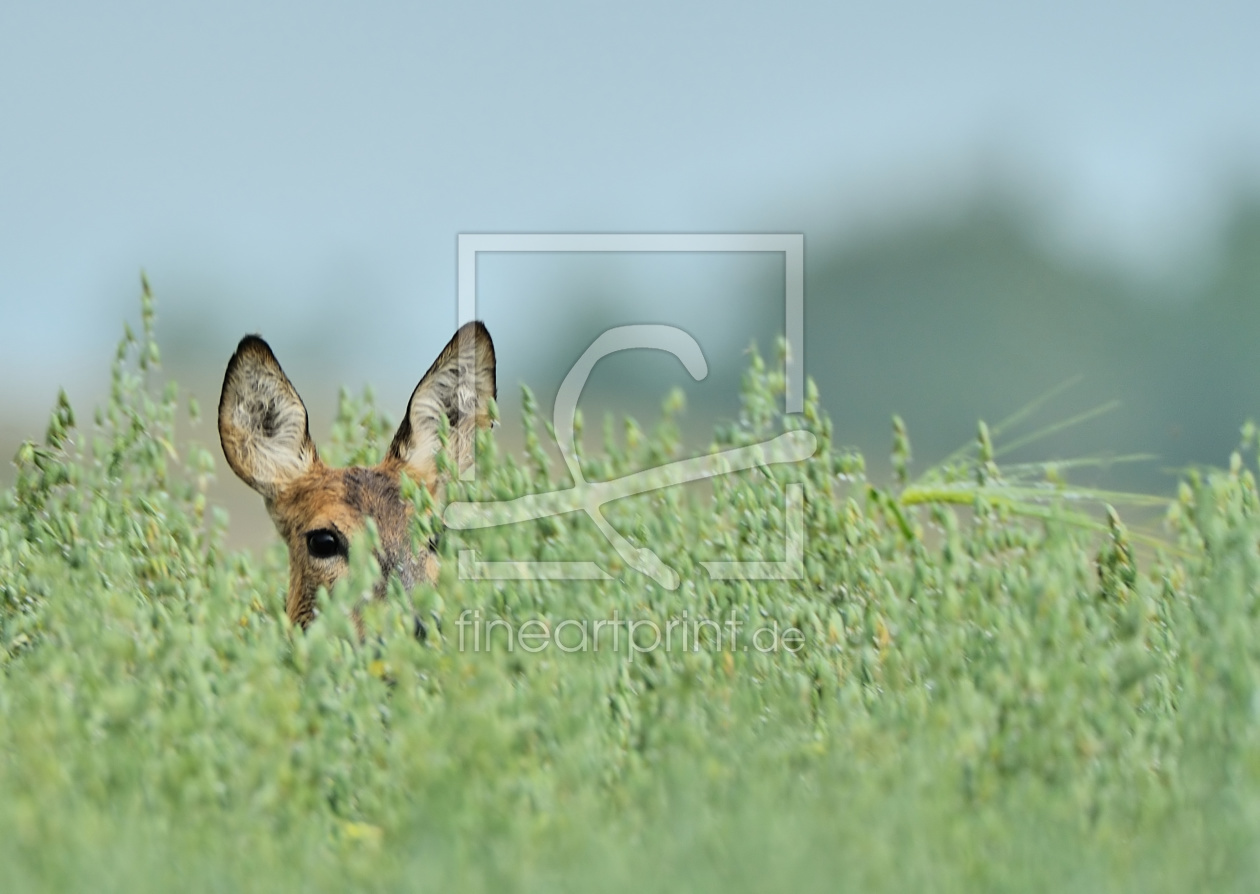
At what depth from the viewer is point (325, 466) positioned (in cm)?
491

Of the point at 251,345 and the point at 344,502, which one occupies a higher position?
the point at 251,345

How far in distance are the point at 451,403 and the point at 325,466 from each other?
53cm

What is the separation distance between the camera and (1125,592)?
4574 mm

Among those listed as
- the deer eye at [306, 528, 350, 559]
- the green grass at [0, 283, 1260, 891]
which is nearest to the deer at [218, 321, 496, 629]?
the deer eye at [306, 528, 350, 559]

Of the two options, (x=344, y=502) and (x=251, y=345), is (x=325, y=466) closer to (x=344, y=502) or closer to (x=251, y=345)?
(x=344, y=502)

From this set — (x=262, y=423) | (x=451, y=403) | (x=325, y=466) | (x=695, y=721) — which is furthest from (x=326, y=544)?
(x=695, y=721)

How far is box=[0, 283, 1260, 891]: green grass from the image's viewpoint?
2883 millimetres

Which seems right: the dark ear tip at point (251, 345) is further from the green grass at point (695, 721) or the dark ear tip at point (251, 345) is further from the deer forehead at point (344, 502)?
the green grass at point (695, 721)

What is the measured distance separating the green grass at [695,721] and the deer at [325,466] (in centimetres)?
22

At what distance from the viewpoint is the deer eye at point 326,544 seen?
4.64m

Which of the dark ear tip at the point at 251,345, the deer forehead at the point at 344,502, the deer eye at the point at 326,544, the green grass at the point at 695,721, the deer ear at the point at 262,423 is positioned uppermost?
the dark ear tip at the point at 251,345

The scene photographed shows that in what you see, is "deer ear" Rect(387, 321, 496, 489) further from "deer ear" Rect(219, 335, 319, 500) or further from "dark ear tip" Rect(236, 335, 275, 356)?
"dark ear tip" Rect(236, 335, 275, 356)

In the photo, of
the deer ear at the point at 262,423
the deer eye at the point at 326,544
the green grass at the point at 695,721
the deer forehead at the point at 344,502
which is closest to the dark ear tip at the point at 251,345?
the deer ear at the point at 262,423

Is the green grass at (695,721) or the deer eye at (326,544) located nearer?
the green grass at (695,721)
